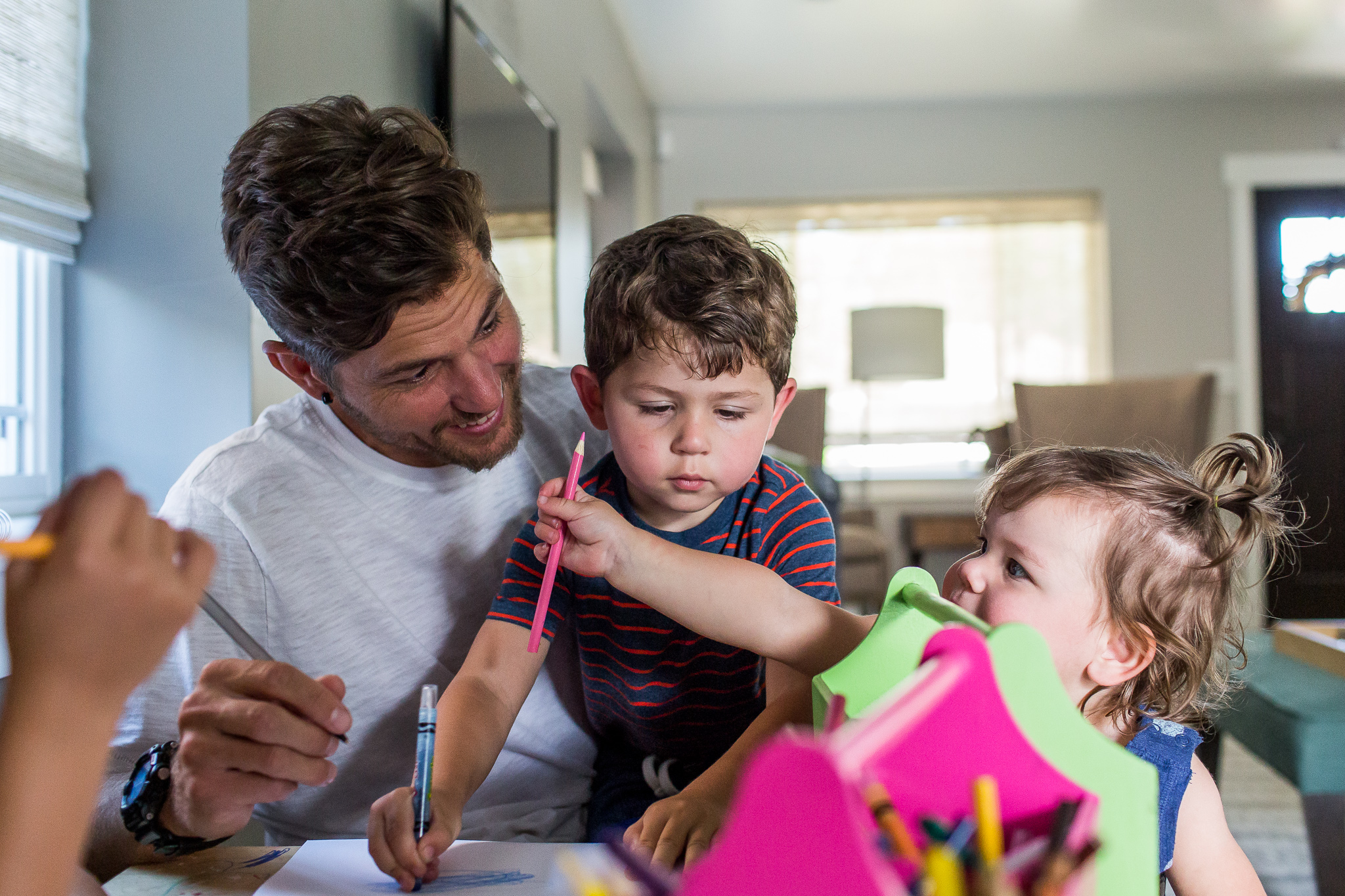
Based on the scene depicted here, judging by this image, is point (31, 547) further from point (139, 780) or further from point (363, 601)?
point (363, 601)

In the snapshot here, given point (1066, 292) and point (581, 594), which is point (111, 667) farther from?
point (1066, 292)

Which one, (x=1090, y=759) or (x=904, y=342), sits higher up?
(x=904, y=342)

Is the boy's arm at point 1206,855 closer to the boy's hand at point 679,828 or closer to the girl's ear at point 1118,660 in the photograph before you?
the girl's ear at point 1118,660

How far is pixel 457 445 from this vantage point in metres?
1.02

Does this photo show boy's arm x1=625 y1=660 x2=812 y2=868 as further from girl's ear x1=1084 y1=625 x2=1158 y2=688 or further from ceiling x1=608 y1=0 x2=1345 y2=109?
ceiling x1=608 y1=0 x2=1345 y2=109

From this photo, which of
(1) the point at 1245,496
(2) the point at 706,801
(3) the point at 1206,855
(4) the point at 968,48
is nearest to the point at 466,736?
(2) the point at 706,801

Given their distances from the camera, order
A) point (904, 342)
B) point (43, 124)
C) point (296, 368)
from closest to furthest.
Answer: point (296, 368), point (43, 124), point (904, 342)

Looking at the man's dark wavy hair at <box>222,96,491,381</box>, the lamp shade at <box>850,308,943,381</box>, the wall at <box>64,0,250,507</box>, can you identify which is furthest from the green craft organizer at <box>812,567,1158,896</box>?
the lamp shade at <box>850,308,943,381</box>

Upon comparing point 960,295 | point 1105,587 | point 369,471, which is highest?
point 960,295

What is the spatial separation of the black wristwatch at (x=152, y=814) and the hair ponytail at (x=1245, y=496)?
89 centimetres

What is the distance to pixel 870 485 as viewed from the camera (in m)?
5.83

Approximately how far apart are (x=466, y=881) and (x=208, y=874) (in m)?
0.19

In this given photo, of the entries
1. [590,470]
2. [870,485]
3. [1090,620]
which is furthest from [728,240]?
[870,485]

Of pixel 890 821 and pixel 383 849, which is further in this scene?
pixel 383 849
